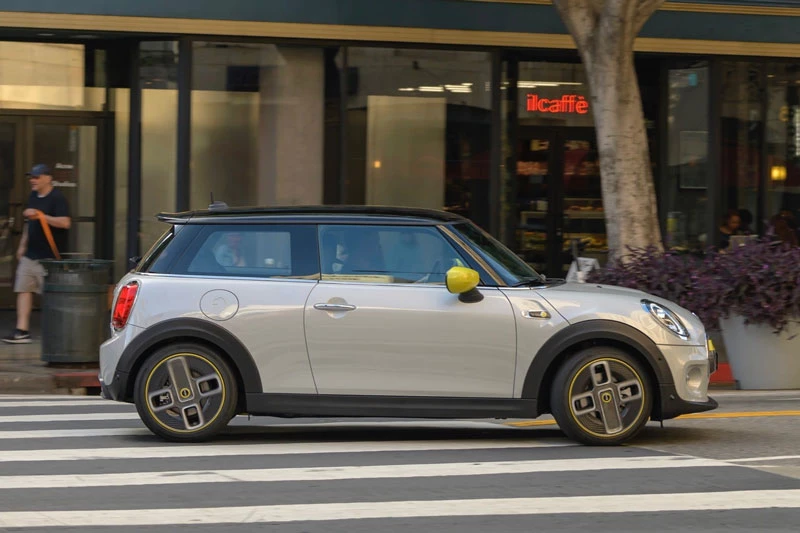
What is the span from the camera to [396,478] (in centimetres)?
707

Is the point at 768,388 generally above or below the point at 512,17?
below

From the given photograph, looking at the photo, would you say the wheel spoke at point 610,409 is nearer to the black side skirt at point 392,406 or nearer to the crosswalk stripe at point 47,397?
the black side skirt at point 392,406

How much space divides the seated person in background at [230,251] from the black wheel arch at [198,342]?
47 cm

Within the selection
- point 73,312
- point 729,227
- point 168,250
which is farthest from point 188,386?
point 729,227

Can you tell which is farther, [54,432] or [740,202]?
[740,202]

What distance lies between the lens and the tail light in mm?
8180

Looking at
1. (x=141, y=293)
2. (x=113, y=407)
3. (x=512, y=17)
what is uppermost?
(x=512, y=17)

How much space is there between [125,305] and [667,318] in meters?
3.55

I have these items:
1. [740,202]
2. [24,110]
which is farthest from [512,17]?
[24,110]

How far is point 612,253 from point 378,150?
4532mm

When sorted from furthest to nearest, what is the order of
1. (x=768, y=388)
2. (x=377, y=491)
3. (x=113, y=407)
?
(x=768, y=388) < (x=113, y=407) < (x=377, y=491)

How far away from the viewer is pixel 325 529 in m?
5.89

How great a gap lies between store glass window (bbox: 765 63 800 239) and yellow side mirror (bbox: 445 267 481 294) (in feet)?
35.3

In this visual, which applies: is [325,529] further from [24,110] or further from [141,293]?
[24,110]
